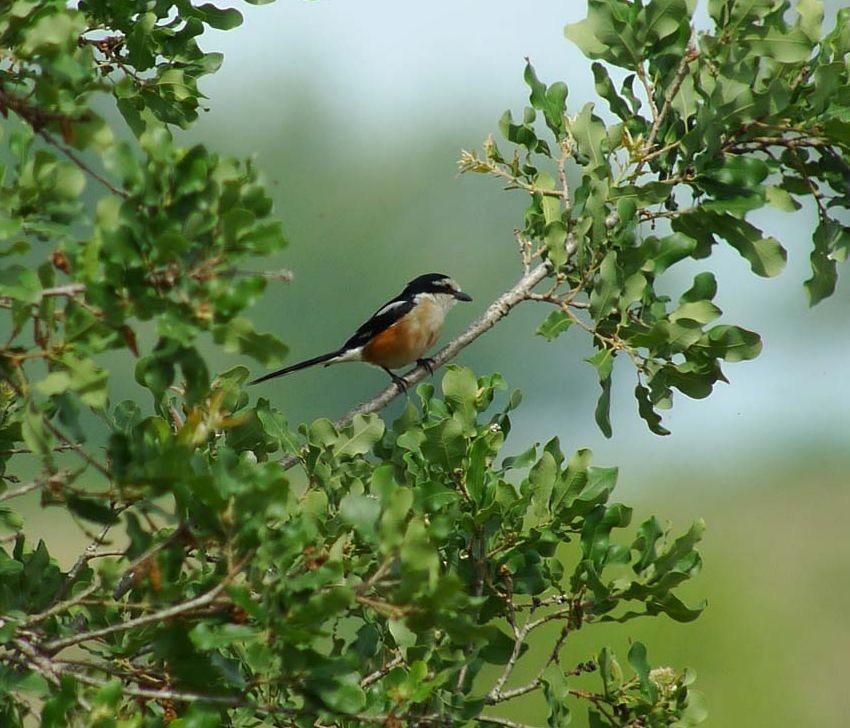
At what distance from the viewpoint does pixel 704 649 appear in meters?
29.9

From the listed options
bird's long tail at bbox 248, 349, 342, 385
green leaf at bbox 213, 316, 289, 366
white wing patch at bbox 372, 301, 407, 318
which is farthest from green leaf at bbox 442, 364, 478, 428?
white wing patch at bbox 372, 301, 407, 318

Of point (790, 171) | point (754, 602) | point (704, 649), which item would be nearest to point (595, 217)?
point (790, 171)

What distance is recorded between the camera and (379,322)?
935cm

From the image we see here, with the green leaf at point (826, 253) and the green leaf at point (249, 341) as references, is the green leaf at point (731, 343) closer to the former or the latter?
the green leaf at point (826, 253)

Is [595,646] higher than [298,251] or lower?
lower

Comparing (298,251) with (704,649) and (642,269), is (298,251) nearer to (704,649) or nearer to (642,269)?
(704,649)

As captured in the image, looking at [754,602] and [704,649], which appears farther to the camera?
[754,602]

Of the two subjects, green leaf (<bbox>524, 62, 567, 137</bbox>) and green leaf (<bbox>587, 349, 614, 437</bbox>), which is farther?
green leaf (<bbox>524, 62, 567, 137</bbox>)

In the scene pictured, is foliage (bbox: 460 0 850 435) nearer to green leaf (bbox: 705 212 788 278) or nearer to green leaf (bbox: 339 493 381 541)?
green leaf (bbox: 705 212 788 278)

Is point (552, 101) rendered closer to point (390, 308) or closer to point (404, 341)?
point (404, 341)

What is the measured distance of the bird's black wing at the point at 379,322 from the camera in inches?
365

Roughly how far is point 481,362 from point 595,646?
3925 cm

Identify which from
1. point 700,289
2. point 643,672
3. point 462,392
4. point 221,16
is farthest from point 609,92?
point 643,672

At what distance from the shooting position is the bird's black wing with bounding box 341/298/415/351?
928 centimetres
